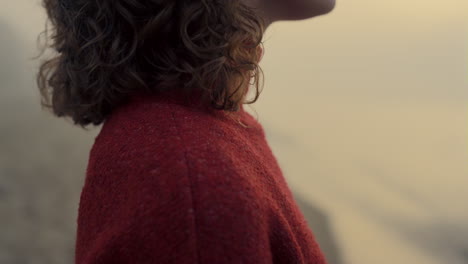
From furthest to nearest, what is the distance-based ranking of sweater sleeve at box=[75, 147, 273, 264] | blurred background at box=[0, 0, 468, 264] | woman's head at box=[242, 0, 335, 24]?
blurred background at box=[0, 0, 468, 264]
woman's head at box=[242, 0, 335, 24]
sweater sleeve at box=[75, 147, 273, 264]

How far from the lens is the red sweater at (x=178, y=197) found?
41 centimetres

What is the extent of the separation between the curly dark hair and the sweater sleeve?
142 millimetres

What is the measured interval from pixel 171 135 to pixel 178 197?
77mm

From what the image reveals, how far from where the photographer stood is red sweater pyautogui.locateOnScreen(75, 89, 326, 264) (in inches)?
16.1

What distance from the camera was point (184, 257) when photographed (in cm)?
41

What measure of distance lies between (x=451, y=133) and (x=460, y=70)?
0.50 feet

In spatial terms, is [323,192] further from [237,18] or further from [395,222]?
[237,18]

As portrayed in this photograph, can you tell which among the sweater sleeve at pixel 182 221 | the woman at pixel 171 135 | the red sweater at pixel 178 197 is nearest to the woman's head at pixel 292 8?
the woman at pixel 171 135

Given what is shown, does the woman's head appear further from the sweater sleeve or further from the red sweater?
the sweater sleeve

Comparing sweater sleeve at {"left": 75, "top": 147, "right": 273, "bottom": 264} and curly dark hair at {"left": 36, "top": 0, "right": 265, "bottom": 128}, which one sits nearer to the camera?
sweater sleeve at {"left": 75, "top": 147, "right": 273, "bottom": 264}

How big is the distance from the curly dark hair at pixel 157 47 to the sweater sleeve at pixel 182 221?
0.47ft

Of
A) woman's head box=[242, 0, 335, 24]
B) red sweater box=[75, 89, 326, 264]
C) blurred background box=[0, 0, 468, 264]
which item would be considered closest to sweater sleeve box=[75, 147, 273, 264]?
red sweater box=[75, 89, 326, 264]

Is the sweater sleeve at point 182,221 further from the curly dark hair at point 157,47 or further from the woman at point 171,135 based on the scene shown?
the curly dark hair at point 157,47

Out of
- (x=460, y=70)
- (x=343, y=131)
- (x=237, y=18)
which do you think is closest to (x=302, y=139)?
(x=343, y=131)
